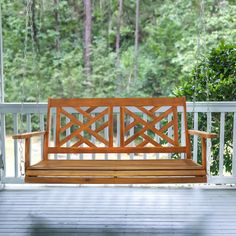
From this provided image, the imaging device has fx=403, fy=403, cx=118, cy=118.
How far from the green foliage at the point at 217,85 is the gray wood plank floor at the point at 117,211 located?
2.01ft

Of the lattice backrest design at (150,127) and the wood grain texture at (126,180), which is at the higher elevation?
the lattice backrest design at (150,127)

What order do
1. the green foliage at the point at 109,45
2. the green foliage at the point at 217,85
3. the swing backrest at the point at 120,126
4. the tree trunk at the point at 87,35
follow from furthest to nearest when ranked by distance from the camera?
the tree trunk at the point at 87,35
the green foliage at the point at 109,45
the green foliage at the point at 217,85
the swing backrest at the point at 120,126

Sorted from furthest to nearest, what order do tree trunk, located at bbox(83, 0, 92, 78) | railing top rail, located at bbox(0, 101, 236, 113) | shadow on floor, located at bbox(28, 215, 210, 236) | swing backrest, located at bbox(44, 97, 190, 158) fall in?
tree trunk, located at bbox(83, 0, 92, 78), railing top rail, located at bbox(0, 101, 236, 113), swing backrest, located at bbox(44, 97, 190, 158), shadow on floor, located at bbox(28, 215, 210, 236)

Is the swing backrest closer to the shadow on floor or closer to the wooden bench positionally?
the wooden bench

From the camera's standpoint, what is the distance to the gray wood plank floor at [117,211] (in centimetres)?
265

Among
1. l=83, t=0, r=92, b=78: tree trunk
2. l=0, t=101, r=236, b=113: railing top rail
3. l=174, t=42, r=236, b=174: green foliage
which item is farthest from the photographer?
l=83, t=0, r=92, b=78: tree trunk

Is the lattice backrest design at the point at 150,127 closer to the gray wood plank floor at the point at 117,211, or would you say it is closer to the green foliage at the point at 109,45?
the gray wood plank floor at the point at 117,211

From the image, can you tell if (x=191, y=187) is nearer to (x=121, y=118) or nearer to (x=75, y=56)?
(x=121, y=118)

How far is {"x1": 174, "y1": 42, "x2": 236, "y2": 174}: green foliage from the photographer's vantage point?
3984 millimetres

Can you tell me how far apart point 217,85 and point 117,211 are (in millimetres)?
1705

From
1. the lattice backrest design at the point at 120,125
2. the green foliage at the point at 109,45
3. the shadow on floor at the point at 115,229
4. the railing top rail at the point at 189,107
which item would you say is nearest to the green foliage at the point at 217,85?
the railing top rail at the point at 189,107

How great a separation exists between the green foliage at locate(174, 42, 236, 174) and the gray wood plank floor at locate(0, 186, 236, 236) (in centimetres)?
61

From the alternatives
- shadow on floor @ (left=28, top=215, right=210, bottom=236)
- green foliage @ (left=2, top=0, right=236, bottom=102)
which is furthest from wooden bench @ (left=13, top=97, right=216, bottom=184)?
green foliage @ (left=2, top=0, right=236, bottom=102)

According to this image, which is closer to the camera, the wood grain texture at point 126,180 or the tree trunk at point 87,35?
the wood grain texture at point 126,180
